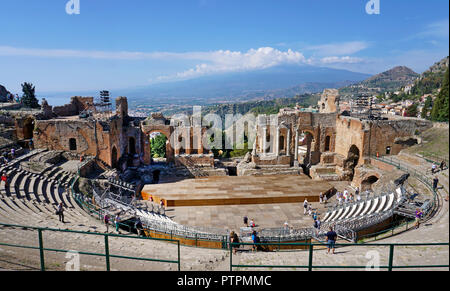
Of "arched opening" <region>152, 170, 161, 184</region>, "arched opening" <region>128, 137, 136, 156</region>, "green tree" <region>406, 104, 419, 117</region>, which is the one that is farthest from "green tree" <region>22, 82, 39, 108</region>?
"green tree" <region>406, 104, 419, 117</region>

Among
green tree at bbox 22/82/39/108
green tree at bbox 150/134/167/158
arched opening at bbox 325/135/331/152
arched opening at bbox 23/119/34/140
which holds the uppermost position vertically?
green tree at bbox 22/82/39/108

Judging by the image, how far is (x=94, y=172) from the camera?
915 inches

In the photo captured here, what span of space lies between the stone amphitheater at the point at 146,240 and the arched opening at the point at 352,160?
5682mm

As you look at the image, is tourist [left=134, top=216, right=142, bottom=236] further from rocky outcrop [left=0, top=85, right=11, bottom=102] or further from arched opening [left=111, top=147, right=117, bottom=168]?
rocky outcrop [left=0, top=85, right=11, bottom=102]

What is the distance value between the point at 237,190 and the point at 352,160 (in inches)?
473

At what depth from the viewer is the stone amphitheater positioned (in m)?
9.01

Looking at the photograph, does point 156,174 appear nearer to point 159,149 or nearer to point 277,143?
point 277,143

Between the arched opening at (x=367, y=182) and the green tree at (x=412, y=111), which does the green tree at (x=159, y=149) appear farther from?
the green tree at (x=412, y=111)

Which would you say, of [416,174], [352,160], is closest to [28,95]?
[352,160]

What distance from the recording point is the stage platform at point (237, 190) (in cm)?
2175

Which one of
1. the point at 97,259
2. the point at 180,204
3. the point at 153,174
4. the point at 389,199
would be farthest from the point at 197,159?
the point at 97,259

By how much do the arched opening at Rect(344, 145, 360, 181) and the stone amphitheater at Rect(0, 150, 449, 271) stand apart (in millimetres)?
5682

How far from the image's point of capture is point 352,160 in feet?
93.1
